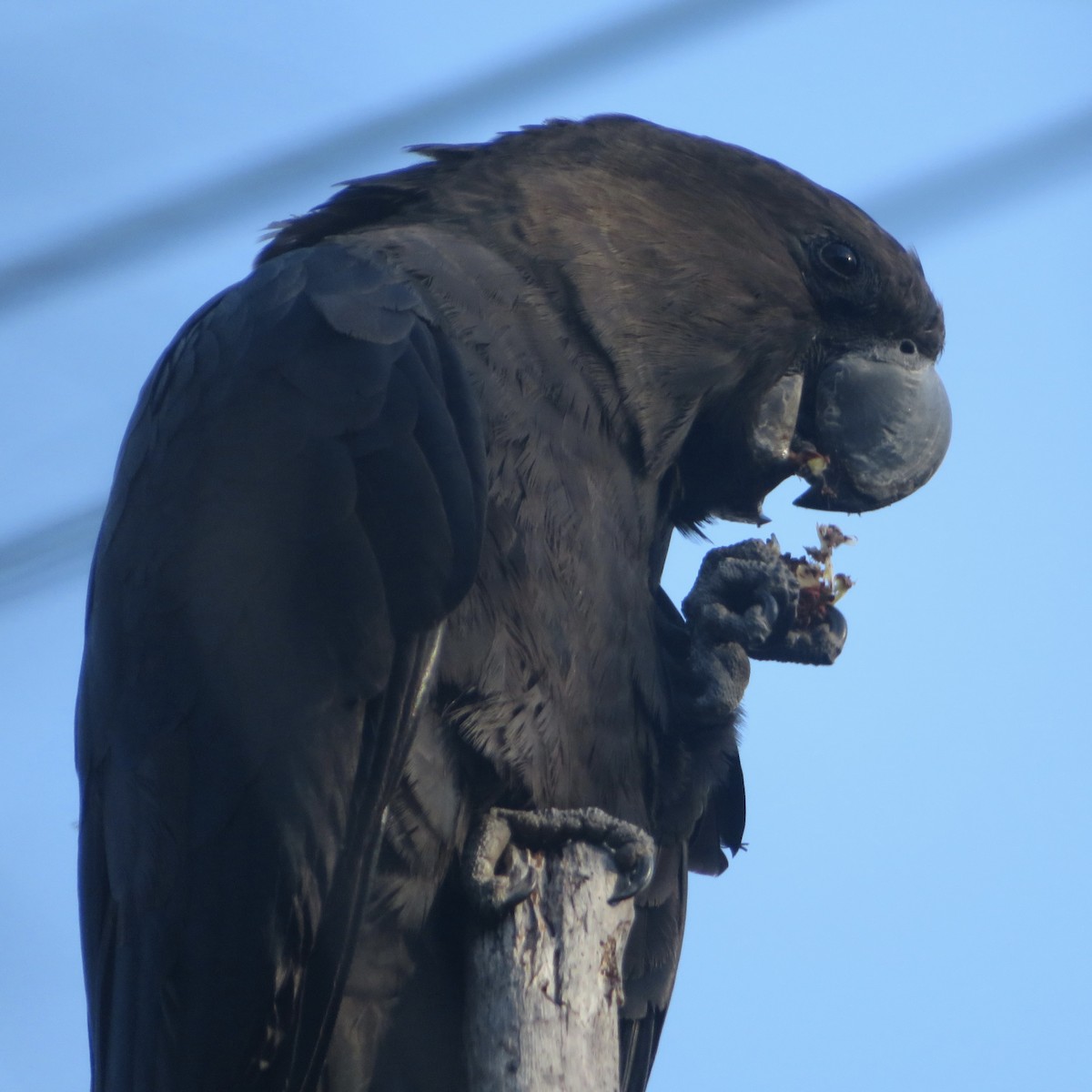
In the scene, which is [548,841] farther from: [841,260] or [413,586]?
[841,260]

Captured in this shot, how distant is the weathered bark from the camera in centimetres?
257

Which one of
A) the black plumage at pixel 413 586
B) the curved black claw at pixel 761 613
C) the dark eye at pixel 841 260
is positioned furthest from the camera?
the dark eye at pixel 841 260

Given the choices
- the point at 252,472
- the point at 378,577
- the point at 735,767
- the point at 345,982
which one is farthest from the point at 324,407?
the point at 735,767

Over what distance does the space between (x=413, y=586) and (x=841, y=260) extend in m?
1.71

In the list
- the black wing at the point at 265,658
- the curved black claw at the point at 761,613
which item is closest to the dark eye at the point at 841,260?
the curved black claw at the point at 761,613

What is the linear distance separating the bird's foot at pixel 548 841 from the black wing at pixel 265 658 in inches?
8.1

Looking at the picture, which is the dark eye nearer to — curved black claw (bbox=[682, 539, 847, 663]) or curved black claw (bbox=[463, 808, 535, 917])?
curved black claw (bbox=[682, 539, 847, 663])

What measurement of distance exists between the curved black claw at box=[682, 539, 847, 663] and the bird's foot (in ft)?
2.37

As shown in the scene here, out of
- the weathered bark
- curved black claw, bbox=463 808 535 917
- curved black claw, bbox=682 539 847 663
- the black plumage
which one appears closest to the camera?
the weathered bark

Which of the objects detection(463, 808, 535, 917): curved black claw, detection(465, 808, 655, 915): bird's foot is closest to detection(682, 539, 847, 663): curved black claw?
detection(465, 808, 655, 915): bird's foot

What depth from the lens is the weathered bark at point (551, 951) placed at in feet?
8.42

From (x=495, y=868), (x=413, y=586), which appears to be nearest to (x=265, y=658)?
(x=413, y=586)

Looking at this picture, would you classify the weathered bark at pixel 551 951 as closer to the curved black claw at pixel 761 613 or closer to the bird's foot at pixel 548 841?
the bird's foot at pixel 548 841

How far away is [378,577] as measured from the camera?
304 centimetres
